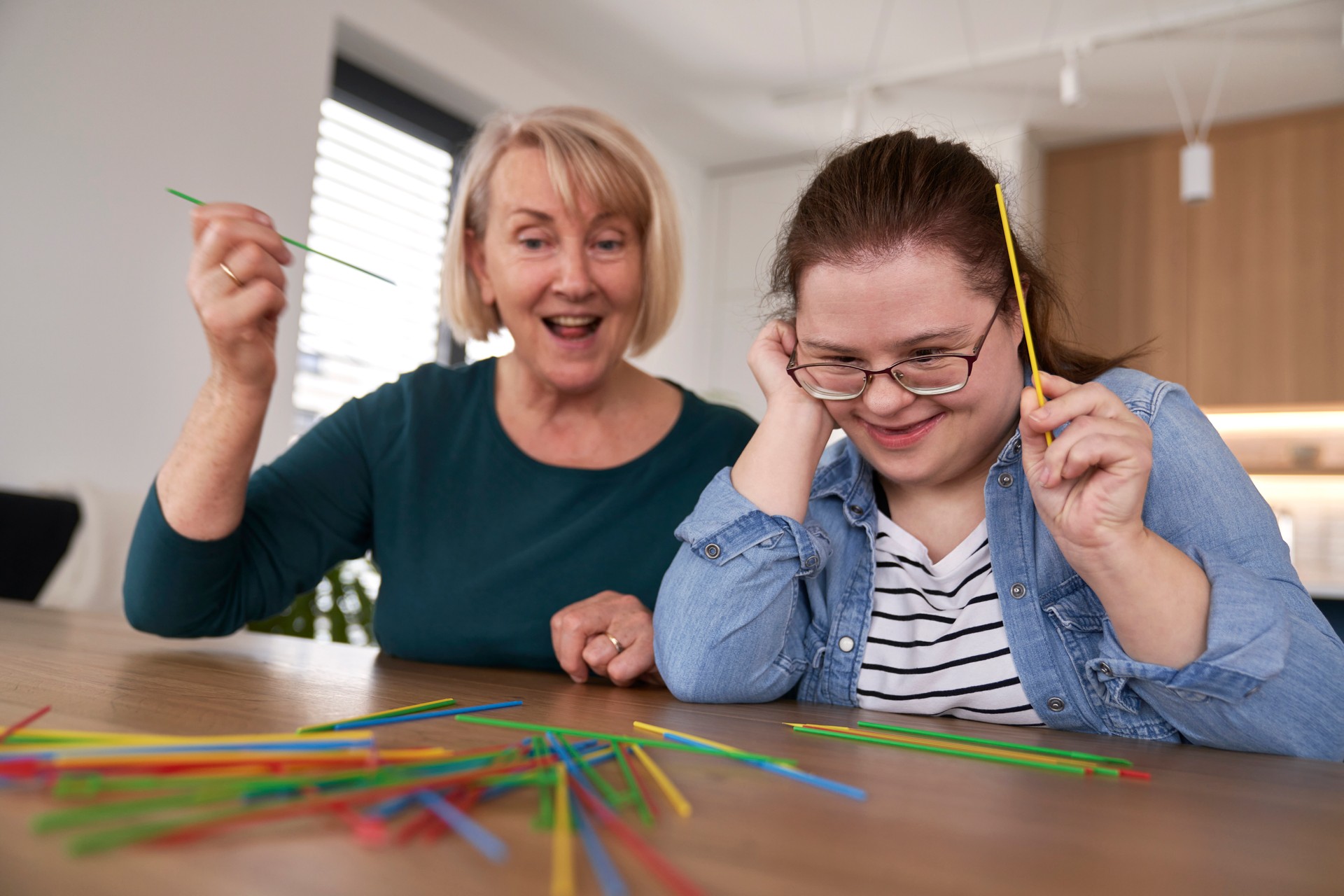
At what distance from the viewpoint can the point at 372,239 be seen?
374 cm

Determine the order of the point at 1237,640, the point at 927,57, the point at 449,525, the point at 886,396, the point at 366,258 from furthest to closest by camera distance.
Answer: the point at 927,57 → the point at 366,258 → the point at 449,525 → the point at 886,396 → the point at 1237,640

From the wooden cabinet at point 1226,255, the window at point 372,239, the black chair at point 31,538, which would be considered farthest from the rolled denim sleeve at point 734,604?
the wooden cabinet at point 1226,255

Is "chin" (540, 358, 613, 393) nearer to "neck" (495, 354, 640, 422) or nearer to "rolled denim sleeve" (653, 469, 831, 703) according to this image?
"neck" (495, 354, 640, 422)

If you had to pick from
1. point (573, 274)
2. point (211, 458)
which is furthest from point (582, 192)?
point (211, 458)

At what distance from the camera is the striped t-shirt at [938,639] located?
941mm

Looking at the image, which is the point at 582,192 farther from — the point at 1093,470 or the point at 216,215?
the point at 1093,470

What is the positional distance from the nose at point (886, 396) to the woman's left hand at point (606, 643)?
0.34 metres

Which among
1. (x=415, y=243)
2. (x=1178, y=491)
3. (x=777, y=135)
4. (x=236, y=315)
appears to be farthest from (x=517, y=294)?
(x=777, y=135)

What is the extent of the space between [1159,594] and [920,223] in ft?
1.36

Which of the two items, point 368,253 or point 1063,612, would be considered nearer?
point 1063,612

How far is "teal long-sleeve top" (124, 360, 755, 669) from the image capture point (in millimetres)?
1214

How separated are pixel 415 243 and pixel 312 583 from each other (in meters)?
2.90

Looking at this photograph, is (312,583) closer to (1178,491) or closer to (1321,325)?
(1178,491)

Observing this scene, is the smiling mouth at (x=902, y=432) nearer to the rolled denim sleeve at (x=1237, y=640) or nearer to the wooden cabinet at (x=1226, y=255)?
the rolled denim sleeve at (x=1237, y=640)
